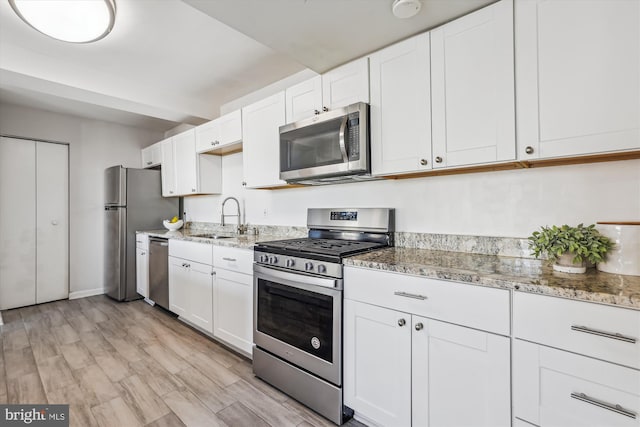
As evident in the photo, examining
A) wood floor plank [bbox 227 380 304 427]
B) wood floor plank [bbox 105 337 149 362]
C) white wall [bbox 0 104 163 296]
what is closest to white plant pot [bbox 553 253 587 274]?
wood floor plank [bbox 227 380 304 427]

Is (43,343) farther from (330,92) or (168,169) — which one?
(330,92)

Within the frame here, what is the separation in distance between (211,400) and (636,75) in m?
2.64

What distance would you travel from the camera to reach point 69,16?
76.4 inches

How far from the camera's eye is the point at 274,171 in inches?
101

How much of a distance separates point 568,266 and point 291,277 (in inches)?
53.9

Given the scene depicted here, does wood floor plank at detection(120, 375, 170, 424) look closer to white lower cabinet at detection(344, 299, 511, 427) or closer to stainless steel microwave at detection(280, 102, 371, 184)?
white lower cabinet at detection(344, 299, 511, 427)

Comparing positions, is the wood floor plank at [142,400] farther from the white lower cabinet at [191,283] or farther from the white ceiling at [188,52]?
the white ceiling at [188,52]

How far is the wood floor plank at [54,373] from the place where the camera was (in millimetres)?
2029

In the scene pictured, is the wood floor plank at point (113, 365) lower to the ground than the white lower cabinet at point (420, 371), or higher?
lower

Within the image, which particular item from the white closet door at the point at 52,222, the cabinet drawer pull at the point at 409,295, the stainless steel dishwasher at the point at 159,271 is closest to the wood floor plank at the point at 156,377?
the stainless steel dishwasher at the point at 159,271

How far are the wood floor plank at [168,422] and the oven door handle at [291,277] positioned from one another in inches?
35.9

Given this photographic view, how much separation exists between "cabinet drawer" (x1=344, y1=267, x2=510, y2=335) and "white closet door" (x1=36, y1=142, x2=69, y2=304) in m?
4.25

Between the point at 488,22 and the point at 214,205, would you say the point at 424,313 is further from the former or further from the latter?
the point at 214,205

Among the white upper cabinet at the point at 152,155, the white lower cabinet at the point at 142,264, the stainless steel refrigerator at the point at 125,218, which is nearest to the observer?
the white lower cabinet at the point at 142,264
